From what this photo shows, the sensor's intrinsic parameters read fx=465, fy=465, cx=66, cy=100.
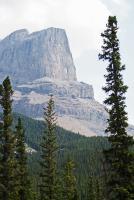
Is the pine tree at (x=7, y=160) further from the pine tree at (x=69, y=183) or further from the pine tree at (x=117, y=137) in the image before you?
the pine tree at (x=69, y=183)

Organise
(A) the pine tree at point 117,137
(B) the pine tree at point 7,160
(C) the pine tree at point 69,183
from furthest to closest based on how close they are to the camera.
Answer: (C) the pine tree at point 69,183, (B) the pine tree at point 7,160, (A) the pine tree at point 117,137

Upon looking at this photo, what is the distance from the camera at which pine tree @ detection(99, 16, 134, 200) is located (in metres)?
36.2

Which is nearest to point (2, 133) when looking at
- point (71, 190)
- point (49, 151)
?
point (49, 151)

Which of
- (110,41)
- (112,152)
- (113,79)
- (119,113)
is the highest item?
(110,41)

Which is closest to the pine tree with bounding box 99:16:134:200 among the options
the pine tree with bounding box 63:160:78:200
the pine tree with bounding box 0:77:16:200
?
the pine tree with bounding box 0:77:16:200

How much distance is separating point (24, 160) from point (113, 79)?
77.9 feet

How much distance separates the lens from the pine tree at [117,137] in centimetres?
3625

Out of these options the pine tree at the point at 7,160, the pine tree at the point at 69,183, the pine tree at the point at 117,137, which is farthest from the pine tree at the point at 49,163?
the pine tree at the point at 69,183

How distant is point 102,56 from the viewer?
39719 millimetres

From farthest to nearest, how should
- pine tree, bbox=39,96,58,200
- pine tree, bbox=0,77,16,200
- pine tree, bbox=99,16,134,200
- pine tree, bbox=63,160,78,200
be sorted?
pine tree, bbox=63,160,78,200 < pine tree, bbox=39,96,58,200 < pine tree, bbox=0,77,16,200 < pine tree, bbox=99,16,134,200

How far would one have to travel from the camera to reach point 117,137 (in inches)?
1454

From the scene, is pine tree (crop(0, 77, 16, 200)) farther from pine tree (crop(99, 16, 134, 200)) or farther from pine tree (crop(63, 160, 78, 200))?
pine tree (crop(63, 160, 78, 200))

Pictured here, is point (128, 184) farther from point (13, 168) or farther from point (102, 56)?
point (13, 168)

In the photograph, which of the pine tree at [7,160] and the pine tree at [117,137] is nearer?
the pine tree at [117,137]
